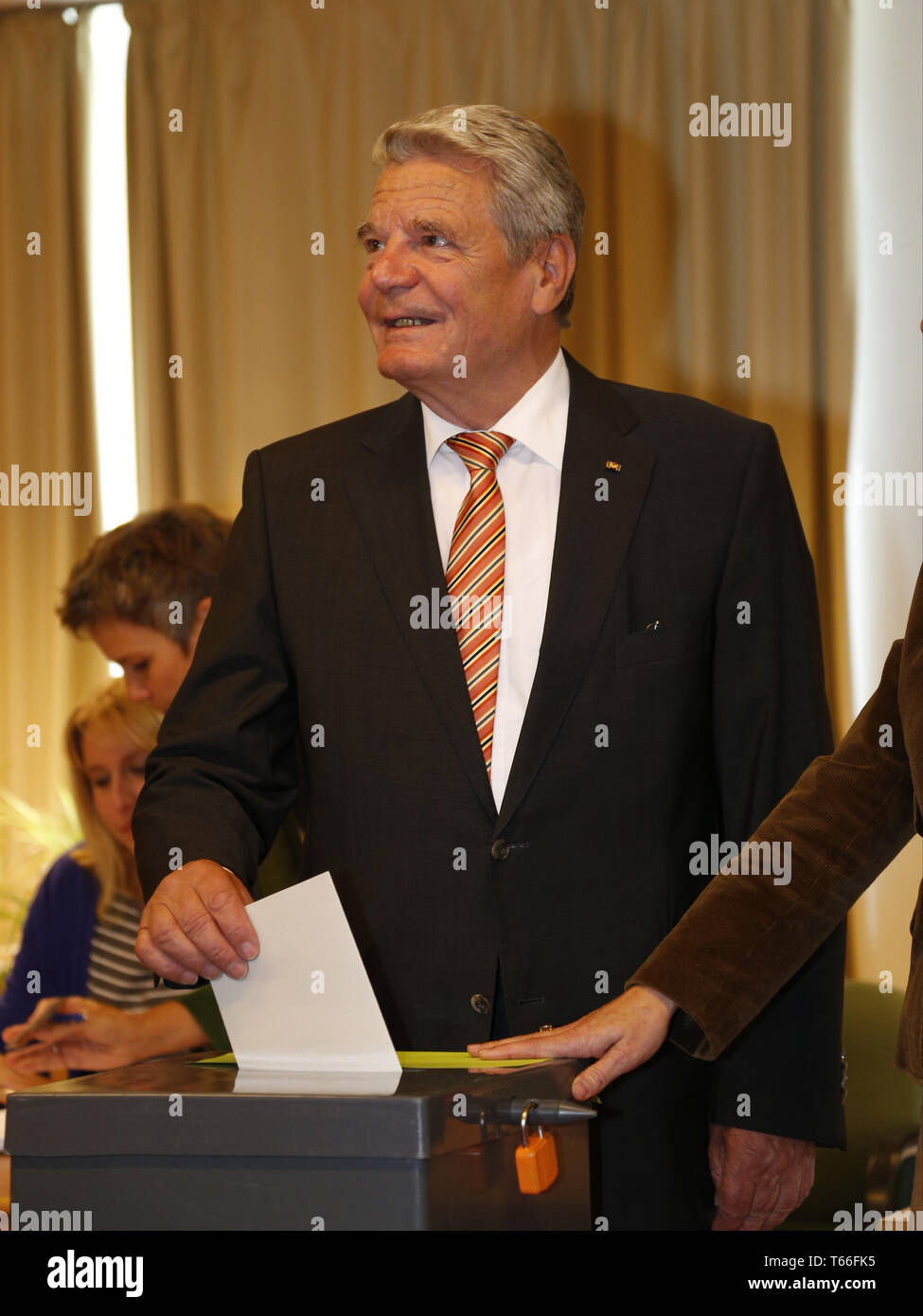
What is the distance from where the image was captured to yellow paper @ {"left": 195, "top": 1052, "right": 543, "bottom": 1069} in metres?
1.39

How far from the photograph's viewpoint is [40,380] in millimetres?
4852

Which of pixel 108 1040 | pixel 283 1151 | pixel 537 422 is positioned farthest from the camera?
pixel 108 1040

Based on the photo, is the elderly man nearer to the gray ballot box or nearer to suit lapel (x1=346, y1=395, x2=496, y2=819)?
suit lapel (x1=346, y1=395, x2=496, y2=819)

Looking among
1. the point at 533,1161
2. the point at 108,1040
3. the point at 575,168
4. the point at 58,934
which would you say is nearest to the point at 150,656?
the point at 58,934

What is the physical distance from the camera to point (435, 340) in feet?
7.13

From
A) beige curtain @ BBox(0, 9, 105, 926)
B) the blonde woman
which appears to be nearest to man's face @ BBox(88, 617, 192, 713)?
the blonde woman

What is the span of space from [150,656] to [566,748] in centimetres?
212

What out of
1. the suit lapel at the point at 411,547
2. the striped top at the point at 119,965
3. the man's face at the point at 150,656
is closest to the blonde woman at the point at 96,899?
the striped top at the point at 119,965

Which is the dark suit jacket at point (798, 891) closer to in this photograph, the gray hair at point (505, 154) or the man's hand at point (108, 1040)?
the gray hair at point (505, 154)

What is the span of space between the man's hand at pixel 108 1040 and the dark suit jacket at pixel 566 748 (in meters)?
Result: 1.26

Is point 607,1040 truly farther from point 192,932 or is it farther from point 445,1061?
point 192,932

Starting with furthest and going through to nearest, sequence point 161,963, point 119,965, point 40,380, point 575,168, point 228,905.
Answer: point 40,380 → point 575,168 → point 119,965 → point 161,963 → point 228,905
